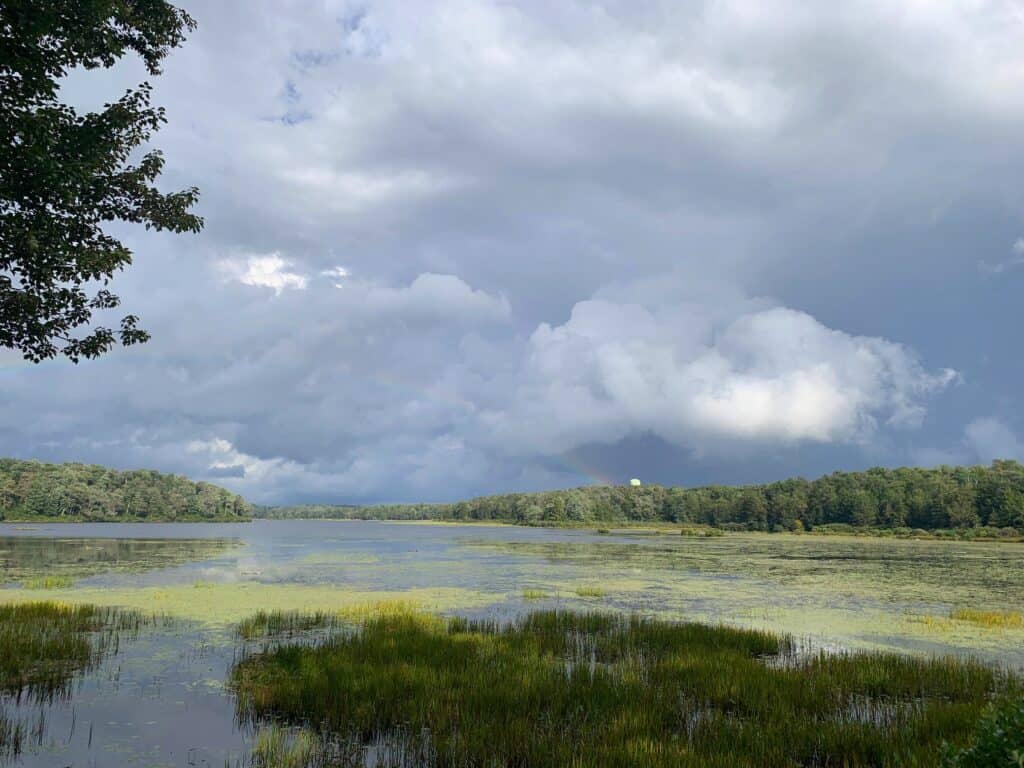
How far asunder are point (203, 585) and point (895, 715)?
98.0 ft

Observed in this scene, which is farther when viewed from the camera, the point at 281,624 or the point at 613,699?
the point at 281,624

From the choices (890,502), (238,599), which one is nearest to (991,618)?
(238,599)

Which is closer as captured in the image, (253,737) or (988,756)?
(988,756)

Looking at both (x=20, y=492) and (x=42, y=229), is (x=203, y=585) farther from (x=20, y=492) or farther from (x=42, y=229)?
(x=20, y=492)

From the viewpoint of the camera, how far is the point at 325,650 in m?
15.5

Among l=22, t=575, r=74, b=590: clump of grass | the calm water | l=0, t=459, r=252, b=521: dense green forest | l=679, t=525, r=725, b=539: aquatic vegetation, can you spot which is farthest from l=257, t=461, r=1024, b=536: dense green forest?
l=0, t=459, r=252, b=521: dense green forest

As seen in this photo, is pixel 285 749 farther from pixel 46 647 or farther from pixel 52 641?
pixel 52 641

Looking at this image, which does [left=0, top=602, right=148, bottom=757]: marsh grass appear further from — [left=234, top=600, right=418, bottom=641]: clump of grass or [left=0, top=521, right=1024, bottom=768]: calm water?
[left=234, top=600, right=418, bottom=641]: clump of grass

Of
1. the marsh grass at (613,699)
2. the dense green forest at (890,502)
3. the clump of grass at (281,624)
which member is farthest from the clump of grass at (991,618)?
the dense green forest at (890,502)

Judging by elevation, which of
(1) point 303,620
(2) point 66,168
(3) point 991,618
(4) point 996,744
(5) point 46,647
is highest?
(2) point 66,168

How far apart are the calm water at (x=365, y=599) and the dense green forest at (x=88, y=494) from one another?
132 m

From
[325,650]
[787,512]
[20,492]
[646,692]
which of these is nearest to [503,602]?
[325,650]

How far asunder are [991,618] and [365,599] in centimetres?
2399

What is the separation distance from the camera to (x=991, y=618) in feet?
77.3
